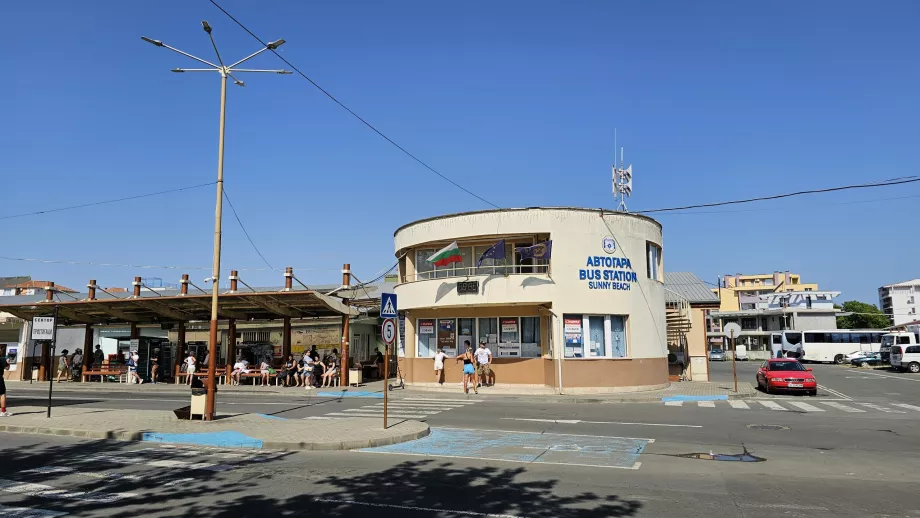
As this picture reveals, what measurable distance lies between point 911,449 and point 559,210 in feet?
49.5

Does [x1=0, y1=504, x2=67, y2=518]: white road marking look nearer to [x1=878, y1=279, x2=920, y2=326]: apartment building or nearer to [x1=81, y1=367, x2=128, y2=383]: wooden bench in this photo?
[x1=81, y1=367, x2=128, y2=383]: wooden bench

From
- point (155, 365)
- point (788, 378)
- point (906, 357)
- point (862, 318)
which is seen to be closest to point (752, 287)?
point (862, 318)

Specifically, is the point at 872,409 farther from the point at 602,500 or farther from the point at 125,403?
the point at 125,403

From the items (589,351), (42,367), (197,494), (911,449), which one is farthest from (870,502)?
(42,367)

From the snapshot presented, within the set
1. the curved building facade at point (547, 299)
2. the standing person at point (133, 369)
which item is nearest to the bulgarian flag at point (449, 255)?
the curved building facade at point (547, 299)

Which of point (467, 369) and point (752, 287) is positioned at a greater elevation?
point (752, 287)

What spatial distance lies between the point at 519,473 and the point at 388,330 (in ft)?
17.0

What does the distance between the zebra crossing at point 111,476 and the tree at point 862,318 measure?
3982 inches

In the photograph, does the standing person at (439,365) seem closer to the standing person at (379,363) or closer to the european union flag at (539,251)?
the european union flag at (539,251)

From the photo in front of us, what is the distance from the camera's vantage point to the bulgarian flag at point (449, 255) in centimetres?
2588

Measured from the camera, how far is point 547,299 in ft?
79.3

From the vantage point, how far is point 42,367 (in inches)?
1400

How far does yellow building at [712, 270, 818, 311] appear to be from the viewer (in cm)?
10781

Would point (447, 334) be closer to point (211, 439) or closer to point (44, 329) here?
point (44, 329)
